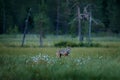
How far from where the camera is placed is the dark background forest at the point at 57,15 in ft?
128

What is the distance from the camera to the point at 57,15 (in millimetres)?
51750

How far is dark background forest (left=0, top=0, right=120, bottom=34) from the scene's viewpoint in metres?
39.1

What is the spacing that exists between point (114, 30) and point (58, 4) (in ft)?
36.1

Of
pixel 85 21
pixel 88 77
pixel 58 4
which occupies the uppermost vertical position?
pixel 58 4

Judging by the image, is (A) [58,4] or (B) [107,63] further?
(A) [58,4]

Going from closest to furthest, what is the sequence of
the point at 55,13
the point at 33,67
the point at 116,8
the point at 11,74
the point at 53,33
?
the point at 11,74
the point at 33,67
the point at 116,8
the point at 53,33
the point at 55,13

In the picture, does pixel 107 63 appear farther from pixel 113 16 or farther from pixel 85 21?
pixel 113 16

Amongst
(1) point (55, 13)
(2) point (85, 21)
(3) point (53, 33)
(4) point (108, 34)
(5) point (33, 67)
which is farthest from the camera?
(1) point (55, 13)

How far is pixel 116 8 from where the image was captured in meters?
40.0

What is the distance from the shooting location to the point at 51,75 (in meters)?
10.5

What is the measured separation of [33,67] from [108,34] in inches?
1275

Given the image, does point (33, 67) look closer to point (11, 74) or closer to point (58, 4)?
point (11, 74)

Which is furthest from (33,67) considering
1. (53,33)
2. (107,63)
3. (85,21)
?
(53,33)

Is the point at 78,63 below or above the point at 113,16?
below
